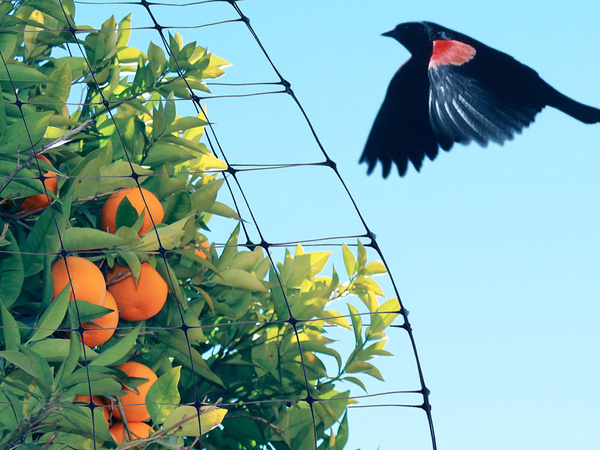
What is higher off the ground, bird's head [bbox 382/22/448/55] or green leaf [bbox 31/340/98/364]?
green leaf [bbox 31/340/98/364]

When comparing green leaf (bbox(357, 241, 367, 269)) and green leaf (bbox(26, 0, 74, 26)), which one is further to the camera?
green leaf (bbox(357, 241, 367, 269))

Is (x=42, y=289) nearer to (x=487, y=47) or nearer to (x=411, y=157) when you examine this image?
(x=411, y=157)

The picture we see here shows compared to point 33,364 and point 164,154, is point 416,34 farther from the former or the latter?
point 33,364

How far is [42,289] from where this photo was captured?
0.67 meters

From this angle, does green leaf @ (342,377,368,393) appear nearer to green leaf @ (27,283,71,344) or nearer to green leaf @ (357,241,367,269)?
green leaf @ (357,241,367,269)

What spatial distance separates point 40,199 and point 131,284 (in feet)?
0.44

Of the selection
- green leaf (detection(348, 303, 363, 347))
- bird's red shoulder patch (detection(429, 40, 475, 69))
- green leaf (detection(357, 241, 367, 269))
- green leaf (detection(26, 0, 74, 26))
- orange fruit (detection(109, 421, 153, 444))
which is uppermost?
green leaf (detection(26, 0, 74, 26))

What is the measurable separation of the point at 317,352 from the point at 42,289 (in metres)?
0.32

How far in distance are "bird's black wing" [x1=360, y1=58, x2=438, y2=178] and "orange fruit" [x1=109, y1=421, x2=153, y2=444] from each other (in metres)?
1.52

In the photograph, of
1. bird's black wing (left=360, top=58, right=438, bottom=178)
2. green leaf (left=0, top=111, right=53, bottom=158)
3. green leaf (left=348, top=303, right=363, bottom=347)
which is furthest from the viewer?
bird's black wing (left=360, top=58, right=438, bottom=178)

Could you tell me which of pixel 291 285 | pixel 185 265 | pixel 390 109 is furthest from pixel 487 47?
pixel 185 265

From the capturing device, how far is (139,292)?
66cm

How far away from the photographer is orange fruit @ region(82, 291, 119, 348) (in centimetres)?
63

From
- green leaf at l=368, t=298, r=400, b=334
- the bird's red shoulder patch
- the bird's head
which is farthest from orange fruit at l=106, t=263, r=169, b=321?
the bird's head
